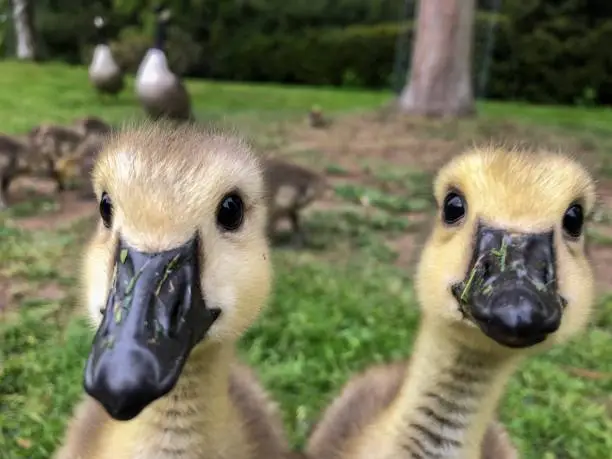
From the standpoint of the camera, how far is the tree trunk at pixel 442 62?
11.7 m

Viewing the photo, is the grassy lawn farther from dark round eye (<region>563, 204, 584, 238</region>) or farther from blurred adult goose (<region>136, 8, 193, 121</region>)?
blurred adult goose (<region>136, 8, 193, 121</region>)

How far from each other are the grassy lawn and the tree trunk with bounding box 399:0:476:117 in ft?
16.9

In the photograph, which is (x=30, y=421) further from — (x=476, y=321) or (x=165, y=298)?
(x=476, y=321)

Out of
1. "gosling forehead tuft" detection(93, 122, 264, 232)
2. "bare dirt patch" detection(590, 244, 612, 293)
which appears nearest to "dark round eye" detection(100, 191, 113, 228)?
"gosling forehead tuft" detection(93, 122, 264, 232)

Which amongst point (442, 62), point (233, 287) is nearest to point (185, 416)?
point (233, 287)

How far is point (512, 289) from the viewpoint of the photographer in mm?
1842

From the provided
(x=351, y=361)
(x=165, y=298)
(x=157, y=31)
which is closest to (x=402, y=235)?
(x=351, y=361)

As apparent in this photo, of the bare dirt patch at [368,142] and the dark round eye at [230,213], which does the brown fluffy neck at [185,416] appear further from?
the bare dirt patch at [368,142]

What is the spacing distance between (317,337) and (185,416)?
213 cm

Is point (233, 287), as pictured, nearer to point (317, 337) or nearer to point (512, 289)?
point (512, 289)

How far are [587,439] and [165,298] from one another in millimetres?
2498

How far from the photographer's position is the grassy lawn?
3477 millimetres

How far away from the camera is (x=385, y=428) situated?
249 cm

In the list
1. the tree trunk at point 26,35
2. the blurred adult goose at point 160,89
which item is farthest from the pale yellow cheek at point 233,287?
the tree trunk at point 26,35
